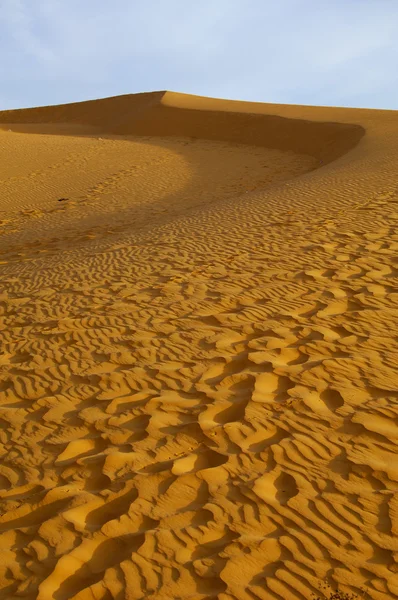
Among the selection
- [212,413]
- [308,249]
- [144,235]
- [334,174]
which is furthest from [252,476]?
[334,174]

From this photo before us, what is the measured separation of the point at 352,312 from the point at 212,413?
2.18 metres

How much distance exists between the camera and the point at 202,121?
26.8m

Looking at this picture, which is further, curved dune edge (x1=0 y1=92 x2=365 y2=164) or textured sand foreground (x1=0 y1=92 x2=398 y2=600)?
curved dune edge (x1=0 y1=92 x2=365 y2=164)

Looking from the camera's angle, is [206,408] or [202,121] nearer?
[206,408]

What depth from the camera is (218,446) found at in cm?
390

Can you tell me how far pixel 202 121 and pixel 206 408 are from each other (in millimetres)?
24237

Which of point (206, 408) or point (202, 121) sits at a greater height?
point (202, 121)

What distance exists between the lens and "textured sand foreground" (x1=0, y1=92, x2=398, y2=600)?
3.03 meters

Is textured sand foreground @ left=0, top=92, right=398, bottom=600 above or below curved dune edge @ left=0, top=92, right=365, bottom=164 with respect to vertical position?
below

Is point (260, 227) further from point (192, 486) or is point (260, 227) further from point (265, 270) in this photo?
point (192, 486)

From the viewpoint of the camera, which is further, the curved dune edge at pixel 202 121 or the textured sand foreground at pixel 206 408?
the curved dune edge at pixel 202 121

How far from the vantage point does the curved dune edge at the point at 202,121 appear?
22.0 meters

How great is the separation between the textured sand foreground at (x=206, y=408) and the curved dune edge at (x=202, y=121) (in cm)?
1195

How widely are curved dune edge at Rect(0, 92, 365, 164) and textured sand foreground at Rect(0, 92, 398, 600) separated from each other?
1195 centimetres
